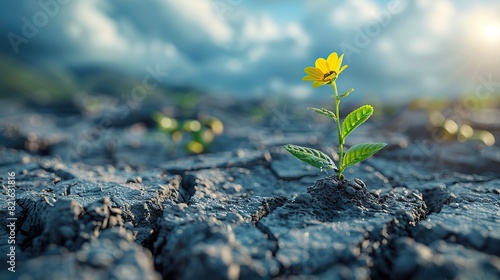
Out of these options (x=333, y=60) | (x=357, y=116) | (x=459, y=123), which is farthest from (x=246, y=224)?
(x=459, y=123)

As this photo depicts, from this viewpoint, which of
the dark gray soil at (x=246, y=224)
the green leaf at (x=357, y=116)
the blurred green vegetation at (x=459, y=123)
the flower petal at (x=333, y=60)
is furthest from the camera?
the blurred green vegetation at (x=459, y=123)

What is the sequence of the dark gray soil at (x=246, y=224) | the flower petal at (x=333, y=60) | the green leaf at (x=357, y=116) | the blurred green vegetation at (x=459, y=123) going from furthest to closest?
1. the blurred green vegetation at (x=459, y=123)
2. the green leaf at (x=357, y=116)
3. the flower petal at (x=333, y=60)
4. the dark gray soil at (x=246, y=224)

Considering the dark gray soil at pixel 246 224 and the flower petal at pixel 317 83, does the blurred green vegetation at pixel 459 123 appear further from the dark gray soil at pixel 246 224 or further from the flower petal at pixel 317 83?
the flower petal at pixel 317 83

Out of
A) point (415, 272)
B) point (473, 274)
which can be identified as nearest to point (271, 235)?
point (415, 272)

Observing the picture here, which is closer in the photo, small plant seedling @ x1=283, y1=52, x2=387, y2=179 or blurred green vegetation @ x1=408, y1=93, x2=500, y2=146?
small plant seedling @ x1=283, y1=52, x2=387, y2=179

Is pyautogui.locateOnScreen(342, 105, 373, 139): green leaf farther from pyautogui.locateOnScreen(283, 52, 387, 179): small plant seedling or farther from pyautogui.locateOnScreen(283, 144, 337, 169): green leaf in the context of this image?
pyautogui.locateOnScreen(283, 144, 337, 169): green leaf

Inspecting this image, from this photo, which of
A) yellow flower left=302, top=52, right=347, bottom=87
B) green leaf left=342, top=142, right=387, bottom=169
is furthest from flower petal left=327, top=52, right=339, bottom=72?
green leaf left=342, top=142, right=387, bottom=169

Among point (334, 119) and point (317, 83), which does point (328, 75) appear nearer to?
point (317, 83)

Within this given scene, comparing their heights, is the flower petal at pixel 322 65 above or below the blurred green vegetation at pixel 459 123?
below

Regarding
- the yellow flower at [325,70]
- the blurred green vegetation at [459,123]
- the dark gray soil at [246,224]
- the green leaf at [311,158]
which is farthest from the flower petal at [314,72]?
the blurred green vegetation at [459,123]
